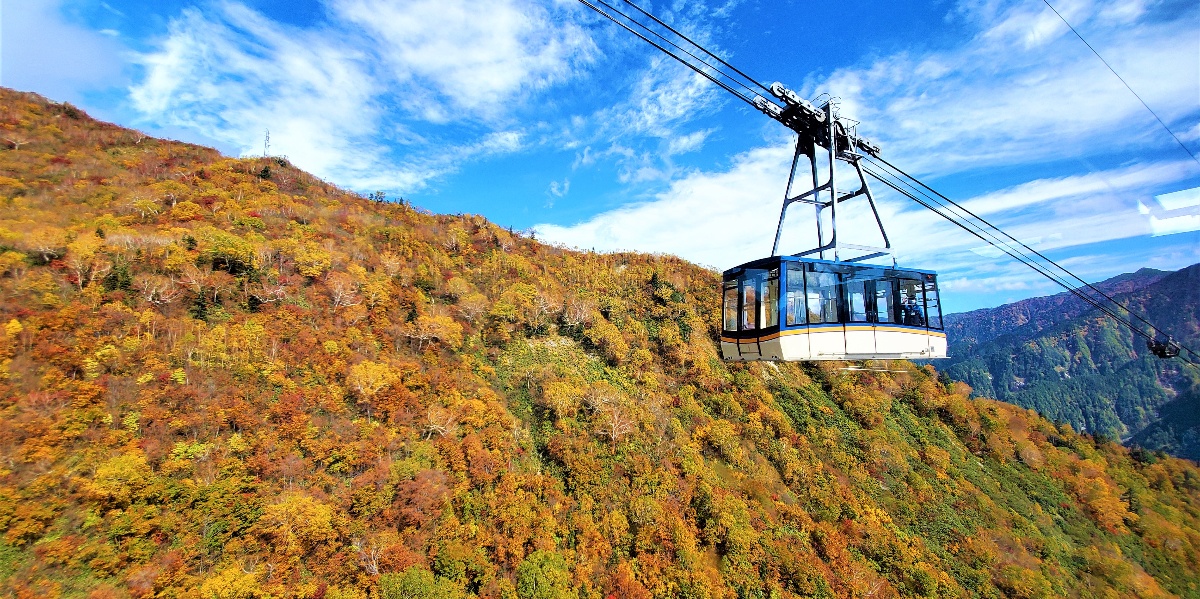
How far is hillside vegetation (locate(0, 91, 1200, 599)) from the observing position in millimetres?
19406

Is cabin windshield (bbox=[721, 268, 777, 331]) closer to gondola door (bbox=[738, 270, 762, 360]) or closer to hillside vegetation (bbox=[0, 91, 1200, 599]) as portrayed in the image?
gondola door (bbox=[738, 270, 762, 360])

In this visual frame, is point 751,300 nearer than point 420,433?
Yes

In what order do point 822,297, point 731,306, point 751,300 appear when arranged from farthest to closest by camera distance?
point 731,306 → point 751,300 → point 822,297

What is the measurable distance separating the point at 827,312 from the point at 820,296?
0.62 metres

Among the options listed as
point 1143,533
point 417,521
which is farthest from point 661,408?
point 1143,533

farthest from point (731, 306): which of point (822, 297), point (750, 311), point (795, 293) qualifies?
point (822, 297)

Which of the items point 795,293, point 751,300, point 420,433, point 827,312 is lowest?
point 420,433

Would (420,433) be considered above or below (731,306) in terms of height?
below

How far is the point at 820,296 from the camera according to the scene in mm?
14898

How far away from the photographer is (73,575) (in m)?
16.1

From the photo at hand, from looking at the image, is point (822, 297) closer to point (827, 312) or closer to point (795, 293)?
point (827, 312)

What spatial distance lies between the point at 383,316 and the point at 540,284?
56.5ft

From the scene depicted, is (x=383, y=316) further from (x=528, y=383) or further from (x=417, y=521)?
(x=417, y=521)

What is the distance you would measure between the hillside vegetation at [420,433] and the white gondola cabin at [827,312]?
1774 cm
